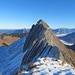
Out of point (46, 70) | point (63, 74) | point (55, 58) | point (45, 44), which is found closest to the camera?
point (63, 74)

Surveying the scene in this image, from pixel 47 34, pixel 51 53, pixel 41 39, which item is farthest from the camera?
pixel 47 34

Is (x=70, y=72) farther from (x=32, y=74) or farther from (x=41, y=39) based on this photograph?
(x=41, y=39)

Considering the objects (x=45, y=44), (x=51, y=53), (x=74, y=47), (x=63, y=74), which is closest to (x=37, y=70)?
(x=63, y=74)

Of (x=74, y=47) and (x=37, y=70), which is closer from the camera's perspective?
(x=37, y=70)

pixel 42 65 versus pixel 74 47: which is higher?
pixel 42 65

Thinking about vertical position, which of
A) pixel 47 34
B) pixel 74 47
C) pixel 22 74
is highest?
pixel 47 34

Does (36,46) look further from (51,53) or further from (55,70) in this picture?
(55,70)

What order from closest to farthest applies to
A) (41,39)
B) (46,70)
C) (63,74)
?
(63,74) → (46,70) → (41,39)

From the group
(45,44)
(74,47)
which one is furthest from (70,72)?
(74,47)

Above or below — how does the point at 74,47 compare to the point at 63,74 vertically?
below
